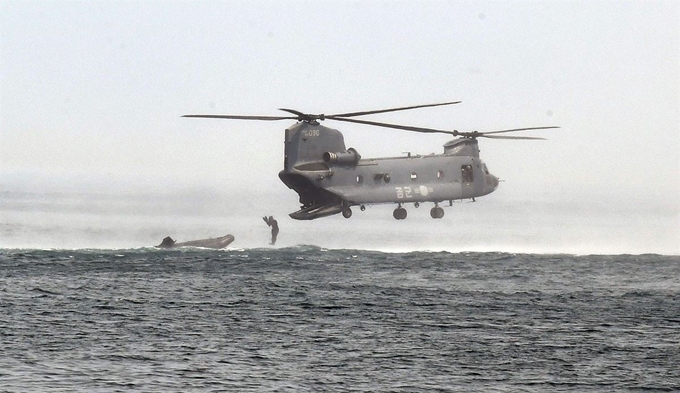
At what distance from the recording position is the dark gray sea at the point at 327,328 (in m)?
A: 35.9

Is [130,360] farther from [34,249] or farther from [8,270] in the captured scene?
[34,249]

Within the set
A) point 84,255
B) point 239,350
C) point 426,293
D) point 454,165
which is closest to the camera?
point 239,350

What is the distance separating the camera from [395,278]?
2958 inches

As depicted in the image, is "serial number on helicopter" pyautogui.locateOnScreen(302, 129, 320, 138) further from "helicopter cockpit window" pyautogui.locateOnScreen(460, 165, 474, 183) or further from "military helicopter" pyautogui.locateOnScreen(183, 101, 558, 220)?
"helicopter cockpit window" pyautogui.locateOnScreen(460, 165, 474, 183)

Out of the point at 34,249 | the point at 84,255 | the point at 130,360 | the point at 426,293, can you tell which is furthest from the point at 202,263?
the point at 130,360

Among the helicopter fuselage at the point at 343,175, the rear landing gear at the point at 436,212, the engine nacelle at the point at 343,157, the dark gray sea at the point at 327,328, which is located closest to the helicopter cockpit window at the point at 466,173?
the helicopter fuselage at the point at 343,175

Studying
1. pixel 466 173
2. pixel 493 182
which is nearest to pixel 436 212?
pixel 466 173

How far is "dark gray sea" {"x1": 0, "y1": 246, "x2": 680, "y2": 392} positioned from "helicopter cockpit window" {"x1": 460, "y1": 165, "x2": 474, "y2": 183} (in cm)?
729

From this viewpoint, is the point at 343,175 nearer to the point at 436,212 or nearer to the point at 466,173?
A: the point at 436,212

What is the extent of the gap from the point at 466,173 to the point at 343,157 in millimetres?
11164

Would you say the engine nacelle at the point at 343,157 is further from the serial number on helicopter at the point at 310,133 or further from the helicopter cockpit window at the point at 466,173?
the helicopter cockpit window at the point at 466,173

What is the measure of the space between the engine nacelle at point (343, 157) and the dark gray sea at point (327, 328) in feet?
27.0

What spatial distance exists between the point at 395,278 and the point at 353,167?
11029 millimetres

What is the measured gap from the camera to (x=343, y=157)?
67.4 metres
